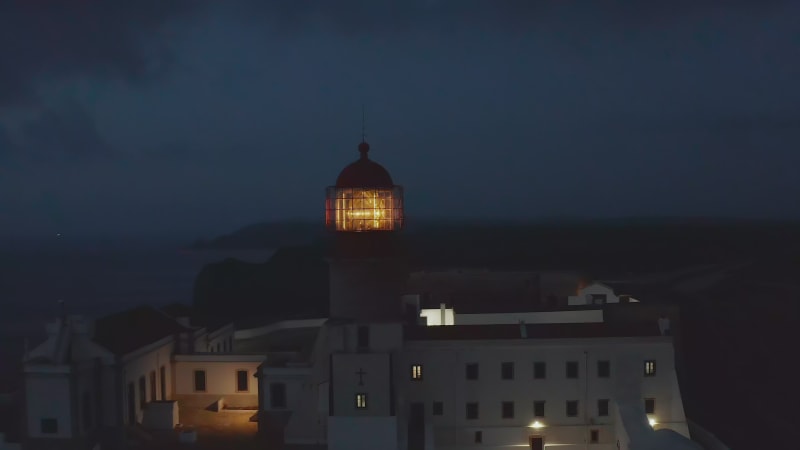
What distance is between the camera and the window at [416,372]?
61.7ft

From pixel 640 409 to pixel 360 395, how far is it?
673 centimetres

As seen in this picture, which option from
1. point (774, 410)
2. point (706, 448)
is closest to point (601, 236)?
point (774, 410)

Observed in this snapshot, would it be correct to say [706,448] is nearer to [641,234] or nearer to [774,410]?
[774,410]

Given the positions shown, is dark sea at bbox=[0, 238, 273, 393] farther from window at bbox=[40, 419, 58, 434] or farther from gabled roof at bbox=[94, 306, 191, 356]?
window at bbox=[40, 419, 58, 434]

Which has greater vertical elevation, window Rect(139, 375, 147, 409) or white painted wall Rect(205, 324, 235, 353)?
white painted wall Rect(205, 324, 235, 353)

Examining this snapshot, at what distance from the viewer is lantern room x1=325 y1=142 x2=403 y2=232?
1769cm

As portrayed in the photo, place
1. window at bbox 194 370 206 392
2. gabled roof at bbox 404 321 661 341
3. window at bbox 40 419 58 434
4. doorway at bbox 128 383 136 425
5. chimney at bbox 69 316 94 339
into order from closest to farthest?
window at bbox 40 419 58 434 → chimney at bbox 69 316 94 339 → doorway at bbox 128 383 136 425 → gabled roof at bbox 404 321 661 341 → window at bbox 194 370 206 392

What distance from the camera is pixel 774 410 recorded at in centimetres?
2595

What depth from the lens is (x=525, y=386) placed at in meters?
18.9

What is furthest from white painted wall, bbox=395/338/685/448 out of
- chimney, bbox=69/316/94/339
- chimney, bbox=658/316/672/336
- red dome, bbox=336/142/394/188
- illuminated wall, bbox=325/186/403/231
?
chimney, bbox=69/316/94/339

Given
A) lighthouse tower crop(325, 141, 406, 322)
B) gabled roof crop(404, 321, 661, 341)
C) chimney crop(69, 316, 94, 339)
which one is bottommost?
gabled roof crop(404, 321, 661, 341)

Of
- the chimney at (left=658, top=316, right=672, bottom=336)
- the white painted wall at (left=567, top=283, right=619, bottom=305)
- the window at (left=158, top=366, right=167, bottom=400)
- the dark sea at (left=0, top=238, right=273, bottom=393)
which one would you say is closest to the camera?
the chimney at (left=658, top=316, right=672, bottom=336)

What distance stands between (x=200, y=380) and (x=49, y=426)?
183 inches

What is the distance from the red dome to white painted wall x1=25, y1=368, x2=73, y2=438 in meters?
7.30
